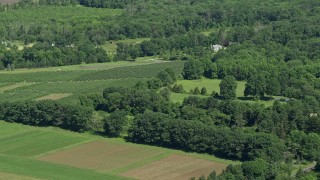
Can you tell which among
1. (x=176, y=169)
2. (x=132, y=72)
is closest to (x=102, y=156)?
(x=176, y=169)

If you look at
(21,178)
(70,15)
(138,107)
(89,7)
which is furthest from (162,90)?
(89,7)

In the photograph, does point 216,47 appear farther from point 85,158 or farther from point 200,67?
point 85,158

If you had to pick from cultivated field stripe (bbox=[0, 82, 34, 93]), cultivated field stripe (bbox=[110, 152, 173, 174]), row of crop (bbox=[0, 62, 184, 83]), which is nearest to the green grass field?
row of crop (bbox=[0, 62, 184, 83])

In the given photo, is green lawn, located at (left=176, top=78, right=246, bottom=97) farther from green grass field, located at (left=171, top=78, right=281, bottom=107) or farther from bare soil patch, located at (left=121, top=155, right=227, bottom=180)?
bare soil patch, located at (left=121, top=155, right=227, bottom=180)

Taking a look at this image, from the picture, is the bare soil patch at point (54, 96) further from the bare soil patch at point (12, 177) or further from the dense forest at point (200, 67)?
the bare soil patch at point (12, 177)

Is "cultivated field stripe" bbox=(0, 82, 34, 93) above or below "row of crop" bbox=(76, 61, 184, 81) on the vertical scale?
below

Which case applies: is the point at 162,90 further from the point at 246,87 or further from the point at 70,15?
the point at 70,15

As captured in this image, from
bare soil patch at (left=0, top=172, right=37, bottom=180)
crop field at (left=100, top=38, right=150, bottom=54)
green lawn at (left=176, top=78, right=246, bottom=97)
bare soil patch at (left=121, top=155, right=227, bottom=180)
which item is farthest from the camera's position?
crop field at (left=100, top=38, right=150, bottom=54)
